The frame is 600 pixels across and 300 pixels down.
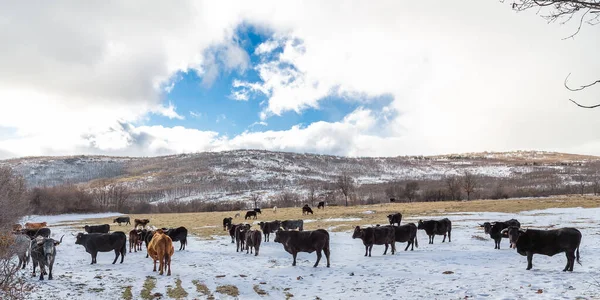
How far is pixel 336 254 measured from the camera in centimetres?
1925

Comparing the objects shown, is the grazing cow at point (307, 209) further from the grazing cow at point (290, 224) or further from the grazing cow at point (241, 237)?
the grazing cow at point (241, 237)

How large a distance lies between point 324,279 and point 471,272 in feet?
17.8

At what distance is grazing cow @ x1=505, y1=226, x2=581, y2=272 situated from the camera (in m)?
12.5

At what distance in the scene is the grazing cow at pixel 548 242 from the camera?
12.5 m

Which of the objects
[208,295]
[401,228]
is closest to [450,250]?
[401,228]

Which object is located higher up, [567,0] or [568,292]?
[567,0]

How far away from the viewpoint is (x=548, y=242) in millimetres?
13055

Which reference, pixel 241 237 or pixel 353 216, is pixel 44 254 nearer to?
pixel 241 237

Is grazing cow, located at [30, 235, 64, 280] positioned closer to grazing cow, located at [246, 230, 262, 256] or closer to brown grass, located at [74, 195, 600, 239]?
grazing cow, located at [246, 230, 262, 256]

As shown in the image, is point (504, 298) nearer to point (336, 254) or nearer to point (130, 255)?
point (336, 254)

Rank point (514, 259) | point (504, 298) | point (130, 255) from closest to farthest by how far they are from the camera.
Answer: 1. point (504, 298)
2. point (514, 259)
3. point (130, 255)

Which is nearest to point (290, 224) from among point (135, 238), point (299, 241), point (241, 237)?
point (241, 237)

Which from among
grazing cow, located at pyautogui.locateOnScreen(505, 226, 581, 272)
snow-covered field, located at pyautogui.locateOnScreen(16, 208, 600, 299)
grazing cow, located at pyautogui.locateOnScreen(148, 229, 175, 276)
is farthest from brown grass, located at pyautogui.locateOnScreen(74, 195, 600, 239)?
grazing cow, located at pyautogui.locateOnScreen(505, 226, 581, 272)

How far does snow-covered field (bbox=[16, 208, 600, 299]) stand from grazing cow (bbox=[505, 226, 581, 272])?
1.73 ft
